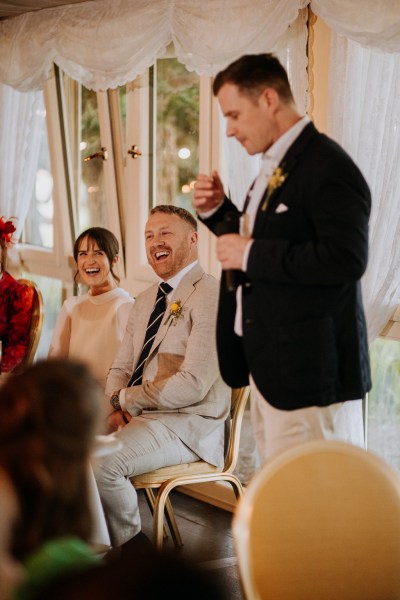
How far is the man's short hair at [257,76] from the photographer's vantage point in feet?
6.87

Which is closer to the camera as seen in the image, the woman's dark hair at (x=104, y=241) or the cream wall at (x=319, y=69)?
the cream wall at (x=319, y=69)

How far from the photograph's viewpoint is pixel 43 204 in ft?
18.5

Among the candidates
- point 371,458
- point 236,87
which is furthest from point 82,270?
point 371,458

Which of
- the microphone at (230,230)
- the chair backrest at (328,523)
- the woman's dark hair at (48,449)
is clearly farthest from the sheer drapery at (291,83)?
the woman's dark hair at (48,449)

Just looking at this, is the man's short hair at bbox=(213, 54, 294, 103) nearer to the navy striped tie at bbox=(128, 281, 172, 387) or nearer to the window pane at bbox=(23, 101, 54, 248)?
the navy striped tie at bbox=(128, 281, 172, 387)

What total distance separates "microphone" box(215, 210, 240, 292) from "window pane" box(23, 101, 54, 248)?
3437 mm

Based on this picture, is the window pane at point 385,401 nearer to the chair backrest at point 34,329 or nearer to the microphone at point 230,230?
the microphone at point 230,230

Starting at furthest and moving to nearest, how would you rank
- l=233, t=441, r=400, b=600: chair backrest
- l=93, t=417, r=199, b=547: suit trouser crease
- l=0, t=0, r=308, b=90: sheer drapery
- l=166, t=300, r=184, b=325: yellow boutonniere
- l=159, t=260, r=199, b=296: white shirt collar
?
l=0, t=0, r=308, b=90: sheer drapery, l=159, t=260, r=199, b=296: white shirt collar, l=166, t=300, r=184, b=325: yellow boutonniere, l=93, t=417, r=199, b=547: suit trouser crease, l=233, t=441, r=400, b=600: chair backrest

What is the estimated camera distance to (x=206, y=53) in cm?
381

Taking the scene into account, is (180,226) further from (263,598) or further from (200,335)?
(263,598)

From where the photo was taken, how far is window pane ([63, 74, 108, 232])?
5.06 m

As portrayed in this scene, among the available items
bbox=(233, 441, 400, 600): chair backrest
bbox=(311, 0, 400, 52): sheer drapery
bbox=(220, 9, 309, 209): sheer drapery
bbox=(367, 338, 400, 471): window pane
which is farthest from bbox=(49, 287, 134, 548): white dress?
bbox=(233, 441, 400, 600): chair backrest

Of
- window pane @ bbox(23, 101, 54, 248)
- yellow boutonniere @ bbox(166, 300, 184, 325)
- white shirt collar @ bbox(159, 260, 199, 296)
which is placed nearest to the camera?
yellow boutonniere @ bbox(166, 300, 184, 325)

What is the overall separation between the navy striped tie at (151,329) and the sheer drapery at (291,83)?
66 cm
